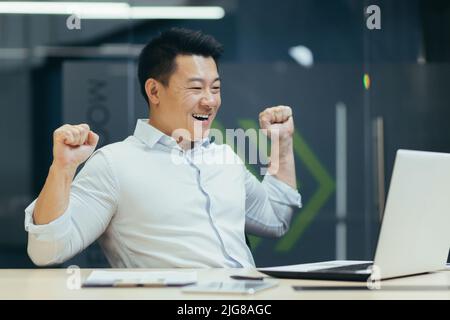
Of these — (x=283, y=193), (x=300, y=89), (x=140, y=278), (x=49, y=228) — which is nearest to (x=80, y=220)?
(x=49, y=228)

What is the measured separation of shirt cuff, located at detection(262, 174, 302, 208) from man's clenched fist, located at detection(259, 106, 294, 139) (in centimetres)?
16

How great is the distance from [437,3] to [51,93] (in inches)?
90.7

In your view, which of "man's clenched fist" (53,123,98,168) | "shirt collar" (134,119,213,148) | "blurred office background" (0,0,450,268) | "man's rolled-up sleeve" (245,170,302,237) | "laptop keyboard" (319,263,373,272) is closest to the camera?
"laptop keyboard" (319,263,373,272)

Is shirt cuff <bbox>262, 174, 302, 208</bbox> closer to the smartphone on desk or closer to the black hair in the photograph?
the black hair

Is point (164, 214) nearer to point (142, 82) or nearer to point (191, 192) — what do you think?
point (191, 192)

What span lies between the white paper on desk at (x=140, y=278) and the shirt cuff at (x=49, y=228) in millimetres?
281

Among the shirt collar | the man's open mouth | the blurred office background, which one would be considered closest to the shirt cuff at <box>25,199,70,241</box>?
the shirt collar

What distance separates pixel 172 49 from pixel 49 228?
863mm

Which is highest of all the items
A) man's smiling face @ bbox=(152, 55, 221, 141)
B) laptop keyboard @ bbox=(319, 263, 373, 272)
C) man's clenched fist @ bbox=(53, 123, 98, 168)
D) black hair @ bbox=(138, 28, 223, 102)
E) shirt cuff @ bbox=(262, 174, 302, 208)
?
black hair @ bbox=(138, 28, 223, 102)

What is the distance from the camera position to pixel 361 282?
1.60m

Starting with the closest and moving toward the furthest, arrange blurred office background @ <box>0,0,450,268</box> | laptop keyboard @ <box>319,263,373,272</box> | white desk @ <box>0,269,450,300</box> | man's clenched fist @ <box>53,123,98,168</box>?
1. white desk @ <box>0,269,450,300</box>
2. laptop keyboard @ <box>319,263,373,272</box>
3. man's clenched fist @ <box>53,123,98,168</box>
4. blurred office background @ <box>0,0,450,268</box>

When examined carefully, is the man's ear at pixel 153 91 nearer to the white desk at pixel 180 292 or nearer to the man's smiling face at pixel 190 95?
the man's smiling face at pixel 190 95

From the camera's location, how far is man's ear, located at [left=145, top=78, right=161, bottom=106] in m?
2.56

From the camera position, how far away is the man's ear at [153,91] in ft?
8.41
